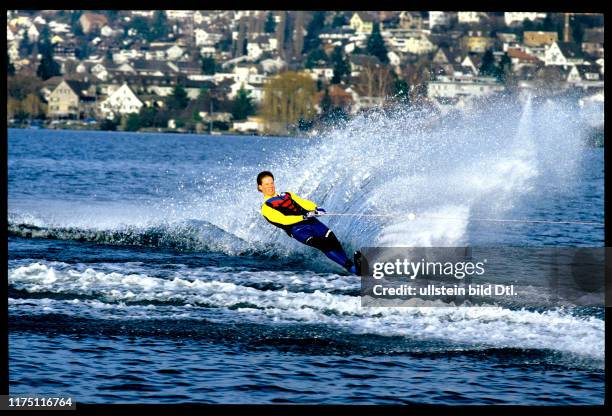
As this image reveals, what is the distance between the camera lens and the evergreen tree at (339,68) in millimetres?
145250

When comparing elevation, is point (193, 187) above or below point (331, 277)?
below

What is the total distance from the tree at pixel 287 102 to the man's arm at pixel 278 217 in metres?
97.9

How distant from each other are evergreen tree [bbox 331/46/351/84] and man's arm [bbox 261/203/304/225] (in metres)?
129

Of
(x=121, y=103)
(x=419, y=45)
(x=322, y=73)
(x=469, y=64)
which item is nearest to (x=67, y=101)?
(x=121, y=103)

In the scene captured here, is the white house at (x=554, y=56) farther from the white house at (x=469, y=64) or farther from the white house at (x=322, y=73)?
the white house at (x=322, y=73)

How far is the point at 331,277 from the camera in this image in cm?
1945

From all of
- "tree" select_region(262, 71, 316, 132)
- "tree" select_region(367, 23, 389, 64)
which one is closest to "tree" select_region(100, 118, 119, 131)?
"tree" select_region(262, 71, 316, 132)

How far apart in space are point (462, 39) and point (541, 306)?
588 feet

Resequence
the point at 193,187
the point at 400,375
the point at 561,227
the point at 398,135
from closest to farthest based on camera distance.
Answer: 1. the point at 400,375
2. the point at 398,135
3. the point at 561,227
4. the point at 193,187

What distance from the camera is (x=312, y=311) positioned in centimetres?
1627

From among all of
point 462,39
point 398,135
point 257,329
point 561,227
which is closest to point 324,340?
point 257,329

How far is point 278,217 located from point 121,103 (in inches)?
4977

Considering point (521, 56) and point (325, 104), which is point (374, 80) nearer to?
point (325, 104)

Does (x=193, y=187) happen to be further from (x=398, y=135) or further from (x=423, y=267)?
(x=423, y=267)
